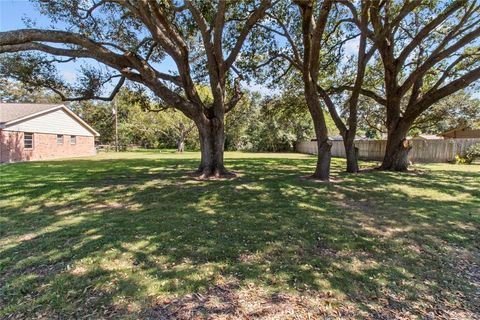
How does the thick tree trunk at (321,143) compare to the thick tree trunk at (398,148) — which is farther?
the thick tree trunk at (398,148)

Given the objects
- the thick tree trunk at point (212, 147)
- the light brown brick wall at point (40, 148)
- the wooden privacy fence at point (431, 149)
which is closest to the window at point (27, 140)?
the light brown brick wall at point (40, 148)

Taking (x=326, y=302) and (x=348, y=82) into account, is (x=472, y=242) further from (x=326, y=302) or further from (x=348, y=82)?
(x=348, y=82)

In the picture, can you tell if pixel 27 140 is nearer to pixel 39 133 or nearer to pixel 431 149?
pixel 39 133

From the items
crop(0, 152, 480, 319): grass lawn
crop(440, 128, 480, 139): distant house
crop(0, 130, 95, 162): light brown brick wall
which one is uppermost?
crop(440, 128, 480, 139): distant house

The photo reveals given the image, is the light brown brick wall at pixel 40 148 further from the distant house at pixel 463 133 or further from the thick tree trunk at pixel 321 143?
the distant house at pixel 463 133

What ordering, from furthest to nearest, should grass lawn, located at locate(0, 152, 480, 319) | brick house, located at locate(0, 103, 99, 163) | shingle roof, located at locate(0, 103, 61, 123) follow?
shingle roof, located at locate(0, 103, 61, 123), brick house, located at locate(0, 103, 99, 163), grass lawn, located at locate(0, 152, 480, 319)

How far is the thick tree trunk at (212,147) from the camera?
891 centimetres

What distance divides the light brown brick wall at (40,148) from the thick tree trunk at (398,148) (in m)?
19.7

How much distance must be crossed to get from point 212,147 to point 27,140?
15071mm

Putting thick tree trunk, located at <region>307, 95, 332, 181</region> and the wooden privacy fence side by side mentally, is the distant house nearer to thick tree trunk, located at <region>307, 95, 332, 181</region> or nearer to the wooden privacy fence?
the wooden privacy fence

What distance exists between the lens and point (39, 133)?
18.2 metres

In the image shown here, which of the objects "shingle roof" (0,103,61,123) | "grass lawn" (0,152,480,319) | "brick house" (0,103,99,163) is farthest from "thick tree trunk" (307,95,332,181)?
"shingle roof" (0,103,61,123)

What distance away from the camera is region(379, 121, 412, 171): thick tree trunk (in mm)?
10867

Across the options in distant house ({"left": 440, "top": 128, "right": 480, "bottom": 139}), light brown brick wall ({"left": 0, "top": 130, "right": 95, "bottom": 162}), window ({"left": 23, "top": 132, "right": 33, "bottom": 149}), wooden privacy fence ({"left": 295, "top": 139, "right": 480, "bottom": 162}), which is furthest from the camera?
distant house ({"left": 440, "top": 128, "right": 480, "bottom": 139})
